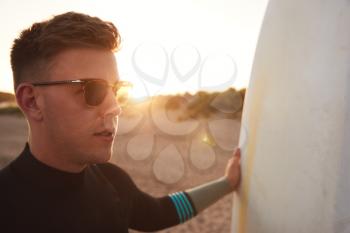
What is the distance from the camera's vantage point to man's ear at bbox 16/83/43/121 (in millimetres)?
1256

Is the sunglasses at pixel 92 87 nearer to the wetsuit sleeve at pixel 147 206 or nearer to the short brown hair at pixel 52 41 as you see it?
the short brown hair at pixel 52 41

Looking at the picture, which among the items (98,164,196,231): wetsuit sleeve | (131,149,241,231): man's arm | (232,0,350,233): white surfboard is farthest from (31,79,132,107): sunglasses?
(232,0,350,233): white surfboard

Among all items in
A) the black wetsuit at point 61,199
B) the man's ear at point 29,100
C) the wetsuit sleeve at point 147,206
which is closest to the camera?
the black wetsuit at point 61,199

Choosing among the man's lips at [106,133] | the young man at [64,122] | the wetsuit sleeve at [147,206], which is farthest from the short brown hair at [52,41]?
the wetsuit sleeve at [147,206]

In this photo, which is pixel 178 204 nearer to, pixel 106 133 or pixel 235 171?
pixel 235 171

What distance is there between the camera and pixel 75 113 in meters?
1.25

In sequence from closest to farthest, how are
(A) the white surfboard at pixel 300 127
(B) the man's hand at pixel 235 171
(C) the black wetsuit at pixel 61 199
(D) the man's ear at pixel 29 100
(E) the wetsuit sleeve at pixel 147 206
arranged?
1. (A) the white surfboard at pixel 300 127
2. (C) the black wetsuit at pixel 61 199
3. (D) the man's ear at pixel 29 100
4. (E) the wetsuit sleeve at pixel 147 206
5. (B) the man's hand at pixel 235 171

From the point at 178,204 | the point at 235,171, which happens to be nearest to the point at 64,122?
the point at 178,204

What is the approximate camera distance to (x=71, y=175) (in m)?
1.31

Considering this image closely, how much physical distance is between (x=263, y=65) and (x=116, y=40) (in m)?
0.80

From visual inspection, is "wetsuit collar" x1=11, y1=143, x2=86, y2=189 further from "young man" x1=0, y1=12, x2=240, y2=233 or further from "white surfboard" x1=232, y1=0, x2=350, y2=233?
"white surfboard" x1=232, y1=0, x2=350, y2=233

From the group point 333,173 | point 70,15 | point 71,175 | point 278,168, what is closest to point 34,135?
point 71,175

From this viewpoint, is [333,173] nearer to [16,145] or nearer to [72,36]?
[72,36]

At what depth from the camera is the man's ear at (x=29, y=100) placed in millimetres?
1256
